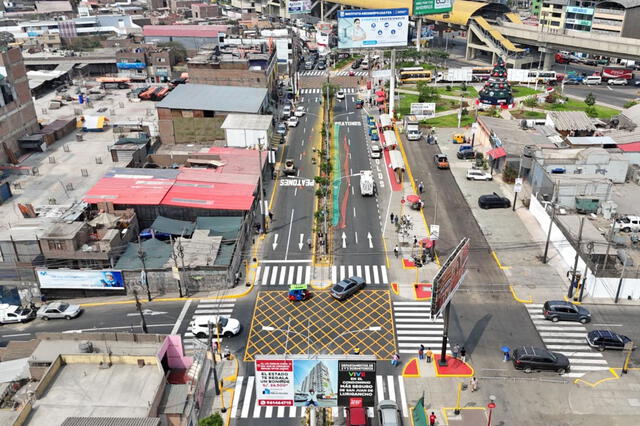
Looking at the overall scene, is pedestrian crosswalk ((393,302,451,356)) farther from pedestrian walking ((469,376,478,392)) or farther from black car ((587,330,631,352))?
black car ((587,330,631,352))

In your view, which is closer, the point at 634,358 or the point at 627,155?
the point at 634,358

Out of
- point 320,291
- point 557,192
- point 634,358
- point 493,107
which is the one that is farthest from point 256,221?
point 493,107

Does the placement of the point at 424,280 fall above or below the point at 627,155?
below

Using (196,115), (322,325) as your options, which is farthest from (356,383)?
(196,115)

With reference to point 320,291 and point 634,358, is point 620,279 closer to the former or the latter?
point 634,358

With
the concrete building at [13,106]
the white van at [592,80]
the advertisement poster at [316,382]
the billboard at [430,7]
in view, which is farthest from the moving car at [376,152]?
the billboard at [430,7]

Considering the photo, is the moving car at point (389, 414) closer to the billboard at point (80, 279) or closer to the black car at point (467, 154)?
the billboard at point (80, 279)
